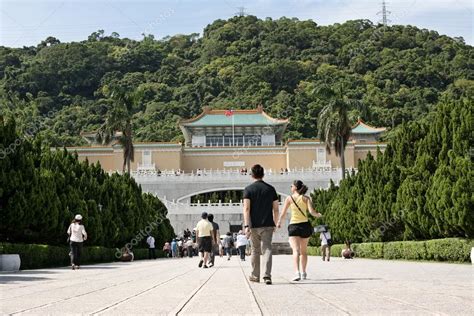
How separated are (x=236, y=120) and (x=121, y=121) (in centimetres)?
2893

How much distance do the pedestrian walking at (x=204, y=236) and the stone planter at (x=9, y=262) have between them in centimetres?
445

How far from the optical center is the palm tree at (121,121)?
42250 millimetres

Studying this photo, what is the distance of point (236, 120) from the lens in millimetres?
70500

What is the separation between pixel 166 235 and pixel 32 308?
1279 inches

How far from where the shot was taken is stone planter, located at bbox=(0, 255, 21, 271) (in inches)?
599

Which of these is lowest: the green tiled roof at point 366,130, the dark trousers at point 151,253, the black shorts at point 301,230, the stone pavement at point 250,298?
the dark trousers at point 151,253

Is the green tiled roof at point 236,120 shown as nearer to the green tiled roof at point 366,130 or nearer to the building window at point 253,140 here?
the building window at point 253,140

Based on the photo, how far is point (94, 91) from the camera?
10869 centimetres

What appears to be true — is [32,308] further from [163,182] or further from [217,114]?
[217,114]

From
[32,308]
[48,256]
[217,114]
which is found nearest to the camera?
[32,308]

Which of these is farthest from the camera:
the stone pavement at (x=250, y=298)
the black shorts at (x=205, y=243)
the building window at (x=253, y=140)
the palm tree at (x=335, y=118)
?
the building window at (x=253, y=140)

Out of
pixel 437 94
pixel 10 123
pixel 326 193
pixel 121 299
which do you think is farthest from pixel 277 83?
pixel 121 299

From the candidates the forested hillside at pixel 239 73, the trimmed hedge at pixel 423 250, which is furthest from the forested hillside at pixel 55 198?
the forested hillside at pixel 239 73

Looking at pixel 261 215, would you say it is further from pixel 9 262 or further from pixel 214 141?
pixel 214 141
